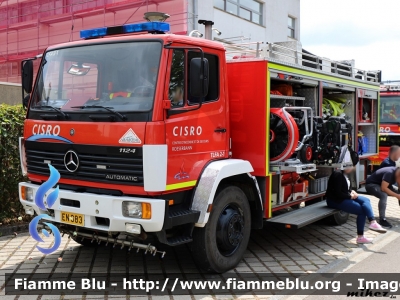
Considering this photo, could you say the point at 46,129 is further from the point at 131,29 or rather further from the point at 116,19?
the point at 116,19

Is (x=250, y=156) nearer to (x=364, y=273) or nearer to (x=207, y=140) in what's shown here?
(x=207, y=140)

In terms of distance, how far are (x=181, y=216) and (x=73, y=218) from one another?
1136mm

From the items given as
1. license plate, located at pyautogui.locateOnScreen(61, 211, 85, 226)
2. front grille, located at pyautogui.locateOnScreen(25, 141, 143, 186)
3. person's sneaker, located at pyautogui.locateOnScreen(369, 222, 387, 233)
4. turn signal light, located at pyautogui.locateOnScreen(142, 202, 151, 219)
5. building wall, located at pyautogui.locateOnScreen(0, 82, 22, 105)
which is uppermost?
building wall, located at pyautogui.locateOnScreen(0, 82, 22, 105)

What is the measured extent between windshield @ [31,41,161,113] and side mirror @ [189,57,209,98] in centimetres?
37

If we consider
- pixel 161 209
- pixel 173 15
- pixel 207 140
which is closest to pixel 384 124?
pixel 173 15

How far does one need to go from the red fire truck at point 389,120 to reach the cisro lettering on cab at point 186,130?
9602 millimetres

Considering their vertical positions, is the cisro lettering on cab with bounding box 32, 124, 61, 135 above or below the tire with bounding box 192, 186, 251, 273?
above

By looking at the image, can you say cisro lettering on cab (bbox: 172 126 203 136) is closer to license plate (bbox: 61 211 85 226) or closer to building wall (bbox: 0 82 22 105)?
license plate (bbox: 61 211 85 226)

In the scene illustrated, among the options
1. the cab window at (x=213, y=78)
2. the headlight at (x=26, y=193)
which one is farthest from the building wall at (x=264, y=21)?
the headlight at (x=26, y=193)

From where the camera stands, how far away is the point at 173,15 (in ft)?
52.9

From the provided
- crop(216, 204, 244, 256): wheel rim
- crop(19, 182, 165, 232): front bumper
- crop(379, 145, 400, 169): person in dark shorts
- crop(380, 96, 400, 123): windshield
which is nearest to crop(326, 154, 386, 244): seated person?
crop(379, 145, 400, 169): person in dark shorts

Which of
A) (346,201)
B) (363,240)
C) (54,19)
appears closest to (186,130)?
(346,201)

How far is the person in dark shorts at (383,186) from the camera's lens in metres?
7.90

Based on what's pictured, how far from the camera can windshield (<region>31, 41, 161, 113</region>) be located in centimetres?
479
